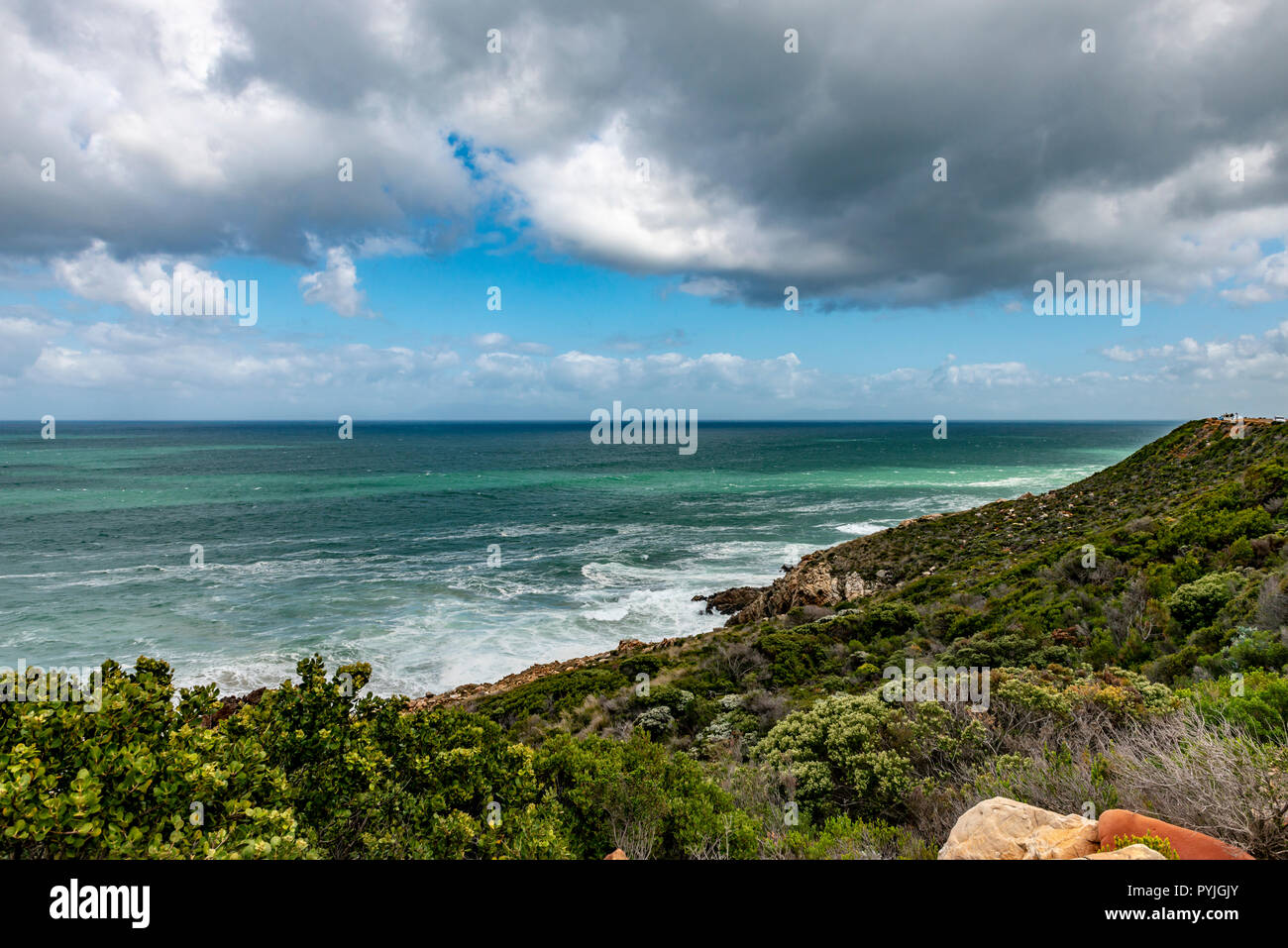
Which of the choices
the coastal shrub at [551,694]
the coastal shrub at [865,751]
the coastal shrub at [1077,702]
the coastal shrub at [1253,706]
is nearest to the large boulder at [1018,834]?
the coastal shrub at [865,751]

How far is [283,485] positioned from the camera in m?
66.9

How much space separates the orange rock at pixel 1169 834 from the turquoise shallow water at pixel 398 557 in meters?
18.0

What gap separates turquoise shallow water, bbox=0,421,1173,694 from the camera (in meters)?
21.1

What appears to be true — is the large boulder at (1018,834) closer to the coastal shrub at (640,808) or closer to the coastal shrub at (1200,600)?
the coastal shrub at (640,808)

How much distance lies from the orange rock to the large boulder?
118 mm

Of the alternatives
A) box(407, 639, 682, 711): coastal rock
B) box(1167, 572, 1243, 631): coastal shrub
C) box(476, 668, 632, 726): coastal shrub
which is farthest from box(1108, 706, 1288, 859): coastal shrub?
box(407, 639, 682, 711): coastal rock

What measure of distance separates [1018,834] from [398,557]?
34.9m

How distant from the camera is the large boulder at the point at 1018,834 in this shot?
160 inches

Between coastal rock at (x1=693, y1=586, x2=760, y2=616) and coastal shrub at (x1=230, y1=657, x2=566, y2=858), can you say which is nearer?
coastal shrub at (x1=230, y1=657, x2=566, y2=858)

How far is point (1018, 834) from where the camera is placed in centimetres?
448

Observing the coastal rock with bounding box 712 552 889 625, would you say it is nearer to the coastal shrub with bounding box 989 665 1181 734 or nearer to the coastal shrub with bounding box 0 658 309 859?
the coastal shrub with bounding box 989 665 1181 734

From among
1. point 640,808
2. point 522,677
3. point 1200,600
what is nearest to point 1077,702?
point 640,808

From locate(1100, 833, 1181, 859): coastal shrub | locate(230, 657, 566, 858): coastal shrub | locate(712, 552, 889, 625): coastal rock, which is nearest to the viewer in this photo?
locate(1100, 833, 1181, 859): coastal shrub
